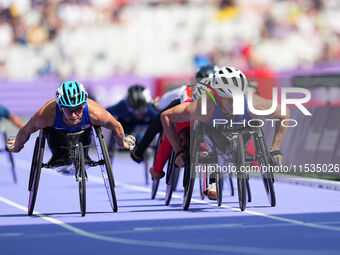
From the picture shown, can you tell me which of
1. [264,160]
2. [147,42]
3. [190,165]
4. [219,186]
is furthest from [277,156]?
[147,42]

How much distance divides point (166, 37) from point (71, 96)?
20377mm

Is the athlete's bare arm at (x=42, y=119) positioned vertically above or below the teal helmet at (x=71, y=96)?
below

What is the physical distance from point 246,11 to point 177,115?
19.5 m

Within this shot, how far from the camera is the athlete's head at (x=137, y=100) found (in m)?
15.1

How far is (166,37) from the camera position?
29.5 metres

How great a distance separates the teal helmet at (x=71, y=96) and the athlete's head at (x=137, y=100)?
5.66 m

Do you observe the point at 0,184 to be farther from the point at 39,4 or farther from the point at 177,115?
the point at 39,4

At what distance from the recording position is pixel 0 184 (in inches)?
633

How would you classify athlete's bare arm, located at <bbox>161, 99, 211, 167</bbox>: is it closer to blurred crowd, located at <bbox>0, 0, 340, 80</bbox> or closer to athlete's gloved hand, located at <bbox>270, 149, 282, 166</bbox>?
athlete's gloved hand, located at <bbox>270, 149, 282, 166</bbox>

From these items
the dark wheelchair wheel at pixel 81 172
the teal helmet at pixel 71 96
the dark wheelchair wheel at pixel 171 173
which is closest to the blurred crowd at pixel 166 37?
the dark wheelchair wheel at pixel 171 173

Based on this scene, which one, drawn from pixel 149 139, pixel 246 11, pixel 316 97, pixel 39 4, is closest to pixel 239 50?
pixel 246 11

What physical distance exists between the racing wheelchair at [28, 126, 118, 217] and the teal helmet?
1.49 feet

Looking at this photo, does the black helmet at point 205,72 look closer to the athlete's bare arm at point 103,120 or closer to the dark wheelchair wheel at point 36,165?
the athlete's bare arm at point 103,120

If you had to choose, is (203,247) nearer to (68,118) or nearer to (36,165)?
(68,118)
